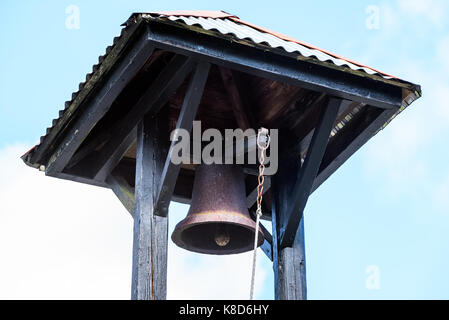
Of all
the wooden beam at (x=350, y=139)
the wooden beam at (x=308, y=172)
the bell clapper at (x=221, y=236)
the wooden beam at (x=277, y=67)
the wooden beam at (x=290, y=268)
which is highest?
the wooden beam at (x=277, y=67)

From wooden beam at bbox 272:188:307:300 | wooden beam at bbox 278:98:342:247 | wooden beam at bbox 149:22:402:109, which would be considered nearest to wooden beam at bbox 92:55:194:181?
wooden beam at bbox 149:22:402:109

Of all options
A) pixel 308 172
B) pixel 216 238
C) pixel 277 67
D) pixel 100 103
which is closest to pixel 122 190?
pixel 216 238

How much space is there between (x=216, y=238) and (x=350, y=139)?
117 cm

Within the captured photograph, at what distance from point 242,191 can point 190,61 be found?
3.80 ft

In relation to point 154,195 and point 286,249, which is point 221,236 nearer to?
point 286,249

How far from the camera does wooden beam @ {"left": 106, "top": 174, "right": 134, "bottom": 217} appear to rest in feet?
26.9

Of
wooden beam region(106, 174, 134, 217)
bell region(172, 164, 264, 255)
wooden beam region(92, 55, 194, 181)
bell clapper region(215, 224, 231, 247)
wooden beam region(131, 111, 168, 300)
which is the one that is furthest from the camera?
wooden beam region(106, 174, 134, 217)

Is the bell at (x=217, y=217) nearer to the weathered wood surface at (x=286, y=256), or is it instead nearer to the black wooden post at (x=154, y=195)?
the weathered wood surface at (x=286, y=256)

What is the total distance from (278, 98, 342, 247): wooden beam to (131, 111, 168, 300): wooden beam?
900 mm

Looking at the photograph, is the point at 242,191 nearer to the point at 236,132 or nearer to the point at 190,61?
the point at 236,132

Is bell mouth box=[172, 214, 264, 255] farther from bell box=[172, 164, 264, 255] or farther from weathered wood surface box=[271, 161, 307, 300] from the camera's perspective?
weathered wood surface box=[271, 161, 307, 300]

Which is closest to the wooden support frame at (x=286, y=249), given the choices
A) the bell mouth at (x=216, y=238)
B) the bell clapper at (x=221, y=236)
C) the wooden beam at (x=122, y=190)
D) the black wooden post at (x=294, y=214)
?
the black wooden post at (x=294, y=214)

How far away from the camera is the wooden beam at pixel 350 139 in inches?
313

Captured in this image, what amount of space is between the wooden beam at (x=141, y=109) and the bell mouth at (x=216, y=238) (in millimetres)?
744
